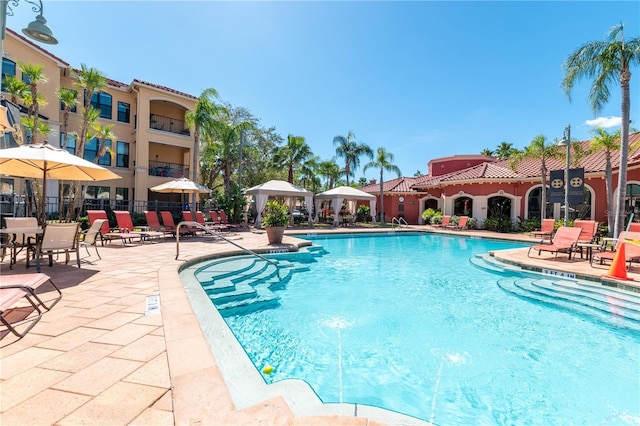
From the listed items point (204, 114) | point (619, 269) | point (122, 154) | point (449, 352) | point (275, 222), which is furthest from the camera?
point (122, 154)

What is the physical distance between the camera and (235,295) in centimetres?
553

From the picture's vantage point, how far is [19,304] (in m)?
3.74

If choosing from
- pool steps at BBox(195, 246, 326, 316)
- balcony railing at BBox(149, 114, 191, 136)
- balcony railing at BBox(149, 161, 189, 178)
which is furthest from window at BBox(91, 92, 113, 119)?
pool steps at BBox(195, 246, 326, 316)

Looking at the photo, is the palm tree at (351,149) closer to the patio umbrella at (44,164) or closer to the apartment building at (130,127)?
the apartment building at (130,127)

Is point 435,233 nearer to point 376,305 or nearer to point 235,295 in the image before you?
point 376,305

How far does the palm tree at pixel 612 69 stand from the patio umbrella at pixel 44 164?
1511 cm

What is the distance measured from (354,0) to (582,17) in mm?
8099

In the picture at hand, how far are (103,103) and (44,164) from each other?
17.1m

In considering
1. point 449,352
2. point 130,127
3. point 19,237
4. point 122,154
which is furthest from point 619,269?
point 130,127

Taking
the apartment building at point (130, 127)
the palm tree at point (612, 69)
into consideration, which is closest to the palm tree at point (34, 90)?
the apartment building at point (130, 127)

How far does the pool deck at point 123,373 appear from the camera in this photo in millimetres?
1820

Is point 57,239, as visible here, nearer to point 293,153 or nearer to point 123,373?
point 123,373

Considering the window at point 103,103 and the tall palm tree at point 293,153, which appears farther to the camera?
the tall palm tree at point 293,153

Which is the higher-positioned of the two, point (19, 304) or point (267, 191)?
point (267, 191)
